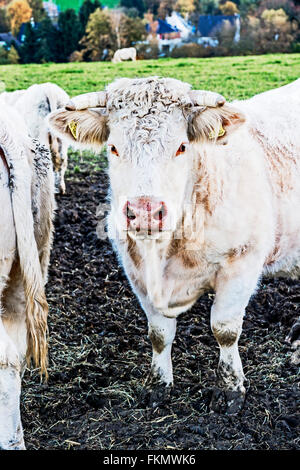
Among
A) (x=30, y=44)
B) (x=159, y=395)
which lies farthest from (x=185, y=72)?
(x=159, y=395)

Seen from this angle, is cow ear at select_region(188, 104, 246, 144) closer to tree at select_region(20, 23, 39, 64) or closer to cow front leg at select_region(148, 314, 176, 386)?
cow front leg at select_region(148, 314, 176, 386)

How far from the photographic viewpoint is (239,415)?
3693 millimetres

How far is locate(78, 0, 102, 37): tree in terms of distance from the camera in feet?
72.6

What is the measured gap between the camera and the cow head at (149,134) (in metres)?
2.90

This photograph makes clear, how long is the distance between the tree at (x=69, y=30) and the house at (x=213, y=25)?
4.48 m

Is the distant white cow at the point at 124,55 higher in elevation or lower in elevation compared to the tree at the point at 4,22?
lower

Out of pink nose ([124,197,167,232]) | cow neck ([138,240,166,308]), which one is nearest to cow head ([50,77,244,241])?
pink nose ([124,197,167,232])

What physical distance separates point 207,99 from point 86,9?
70.4 feet

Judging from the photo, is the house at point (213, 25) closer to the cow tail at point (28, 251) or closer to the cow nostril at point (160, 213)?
the cow tail at point (28, 251)

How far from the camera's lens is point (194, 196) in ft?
11.7

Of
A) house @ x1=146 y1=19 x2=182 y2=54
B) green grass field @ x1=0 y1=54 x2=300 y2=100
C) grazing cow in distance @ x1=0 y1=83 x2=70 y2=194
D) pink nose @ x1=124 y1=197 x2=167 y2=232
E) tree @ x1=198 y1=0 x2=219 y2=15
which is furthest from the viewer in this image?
tree @ x1=198 y1=0 x2=219 y2=15

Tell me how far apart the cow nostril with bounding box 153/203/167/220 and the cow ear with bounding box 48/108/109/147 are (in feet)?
2.69

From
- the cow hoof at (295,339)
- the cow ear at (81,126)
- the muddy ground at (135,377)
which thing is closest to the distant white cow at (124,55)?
the muddy ground at (135,377)

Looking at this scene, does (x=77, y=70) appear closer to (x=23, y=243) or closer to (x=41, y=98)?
(x=41, y=98)
